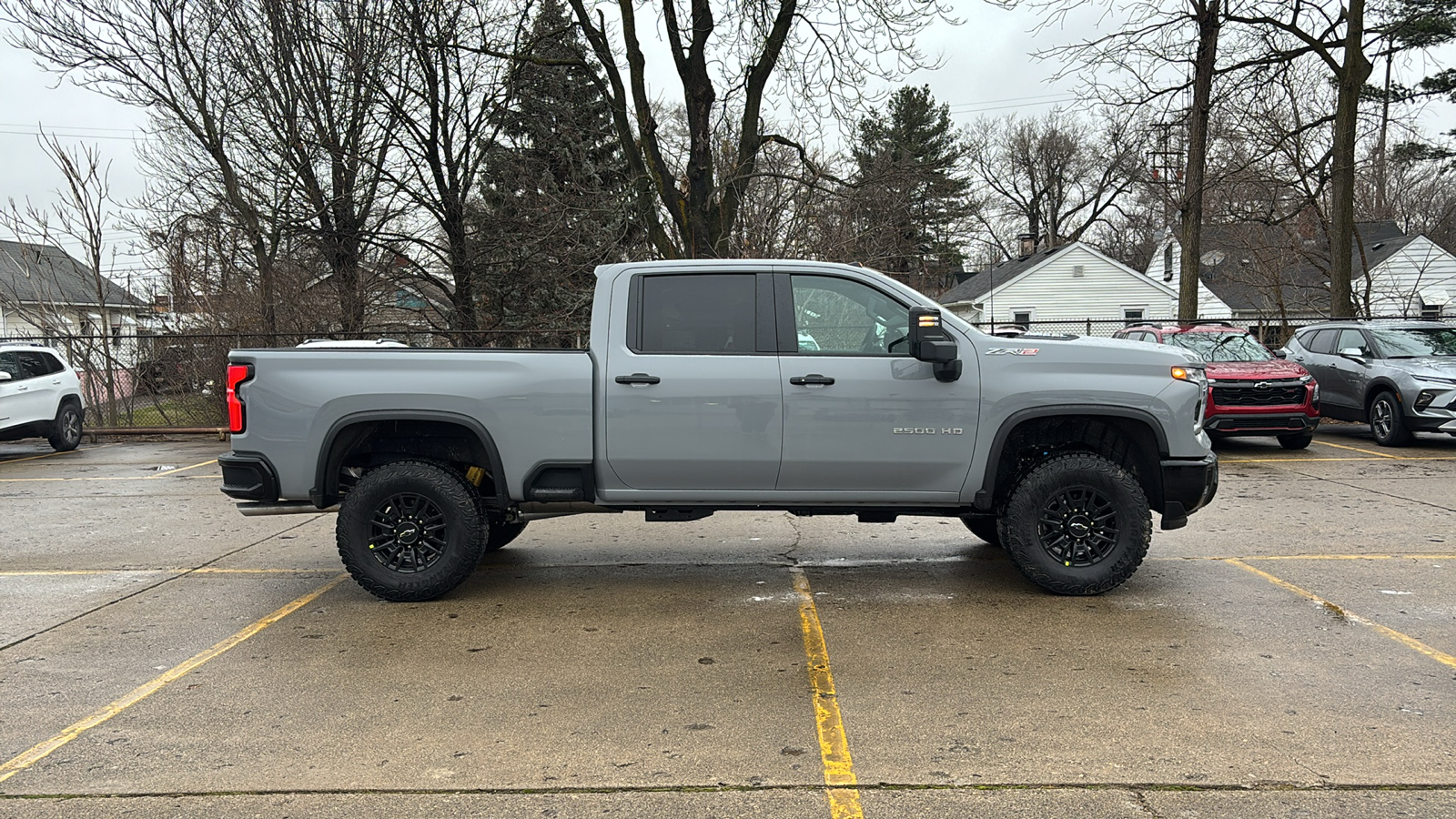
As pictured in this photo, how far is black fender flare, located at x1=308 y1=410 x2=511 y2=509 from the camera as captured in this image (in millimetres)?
5625

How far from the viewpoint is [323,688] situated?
443 cm

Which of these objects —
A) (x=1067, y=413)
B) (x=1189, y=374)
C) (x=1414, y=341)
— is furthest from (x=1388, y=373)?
(x=1067, y=413)

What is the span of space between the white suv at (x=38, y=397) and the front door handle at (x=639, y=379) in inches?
493

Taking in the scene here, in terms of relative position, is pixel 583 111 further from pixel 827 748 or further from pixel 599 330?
pixel 827 748

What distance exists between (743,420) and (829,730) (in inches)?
83.4

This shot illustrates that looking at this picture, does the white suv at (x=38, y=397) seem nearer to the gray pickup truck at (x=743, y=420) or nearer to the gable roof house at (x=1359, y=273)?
the gray pickup truck at (x=743, y=420)

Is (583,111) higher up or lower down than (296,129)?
higher up

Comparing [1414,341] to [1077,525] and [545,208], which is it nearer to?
[1077,525]

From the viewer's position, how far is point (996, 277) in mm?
46156

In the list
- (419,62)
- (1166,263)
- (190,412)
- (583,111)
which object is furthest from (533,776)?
(1166,263)

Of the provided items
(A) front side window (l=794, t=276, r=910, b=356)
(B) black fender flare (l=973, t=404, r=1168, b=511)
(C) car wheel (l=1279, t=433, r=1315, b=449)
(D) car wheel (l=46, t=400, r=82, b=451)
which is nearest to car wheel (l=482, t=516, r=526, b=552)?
(A) front side window (l=794, t=276, r=910, b=356)

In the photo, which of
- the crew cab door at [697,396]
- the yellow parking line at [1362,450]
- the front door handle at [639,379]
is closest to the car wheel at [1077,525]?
the crew cab door at [697,396]

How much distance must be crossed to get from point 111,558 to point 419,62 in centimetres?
1623

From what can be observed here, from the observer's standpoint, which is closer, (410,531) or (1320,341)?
(410,531)
